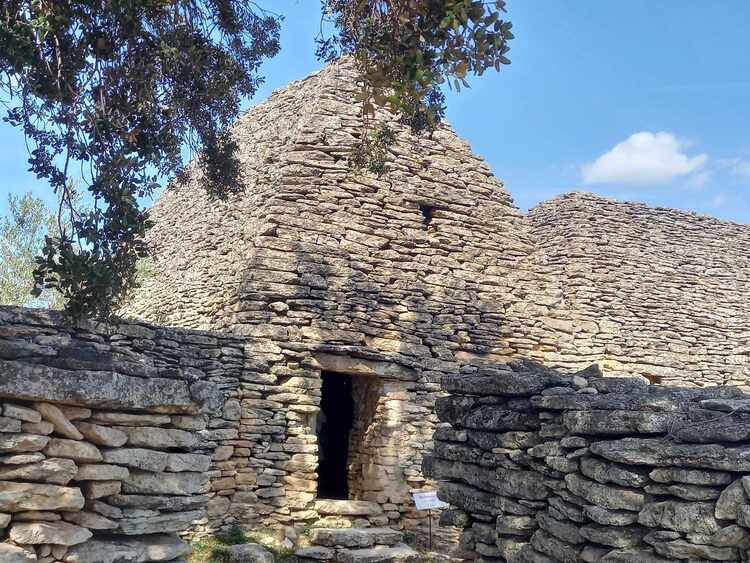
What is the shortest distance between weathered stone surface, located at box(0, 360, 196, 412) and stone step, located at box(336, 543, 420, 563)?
20.2ft

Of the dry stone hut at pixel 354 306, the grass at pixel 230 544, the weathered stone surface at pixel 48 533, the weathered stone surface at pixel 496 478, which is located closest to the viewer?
the weathered stone surface at pixel 48 533

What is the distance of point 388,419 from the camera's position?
1098 cm

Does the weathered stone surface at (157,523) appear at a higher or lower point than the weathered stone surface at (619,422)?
lower

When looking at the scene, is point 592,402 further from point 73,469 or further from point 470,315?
point 470,315

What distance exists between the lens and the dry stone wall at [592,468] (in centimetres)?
407

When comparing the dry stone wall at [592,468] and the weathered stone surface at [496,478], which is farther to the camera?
the weathered stone surface at [496,478]

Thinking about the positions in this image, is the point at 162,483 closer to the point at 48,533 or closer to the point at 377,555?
the point at 48,533

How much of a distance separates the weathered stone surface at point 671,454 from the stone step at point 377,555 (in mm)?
5646

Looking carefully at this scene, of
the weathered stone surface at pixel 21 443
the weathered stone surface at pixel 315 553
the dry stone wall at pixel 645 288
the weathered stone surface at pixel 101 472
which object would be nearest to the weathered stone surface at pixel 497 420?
the weathered stone surface at pixel 101 472

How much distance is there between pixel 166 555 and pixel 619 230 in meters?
16.2

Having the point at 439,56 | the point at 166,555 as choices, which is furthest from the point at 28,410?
the point at 439,56

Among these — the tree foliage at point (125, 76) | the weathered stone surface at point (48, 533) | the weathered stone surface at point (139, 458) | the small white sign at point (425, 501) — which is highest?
the tree foliage at point (125, 76)

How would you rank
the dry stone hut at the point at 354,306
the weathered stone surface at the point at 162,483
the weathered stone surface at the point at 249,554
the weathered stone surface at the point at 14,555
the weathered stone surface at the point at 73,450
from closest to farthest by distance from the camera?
the weathered stone surface at the point at 14,555 → the weathered stone surface at the point at 73,450 → the weathered stone surface at the point at 162,483 → the weathered stone surface at the point at 249,554 → the dry stone hut at the point at 354,306

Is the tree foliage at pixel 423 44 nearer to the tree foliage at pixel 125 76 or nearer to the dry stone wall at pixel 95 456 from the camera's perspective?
the tree foliage at pixel 125 76
